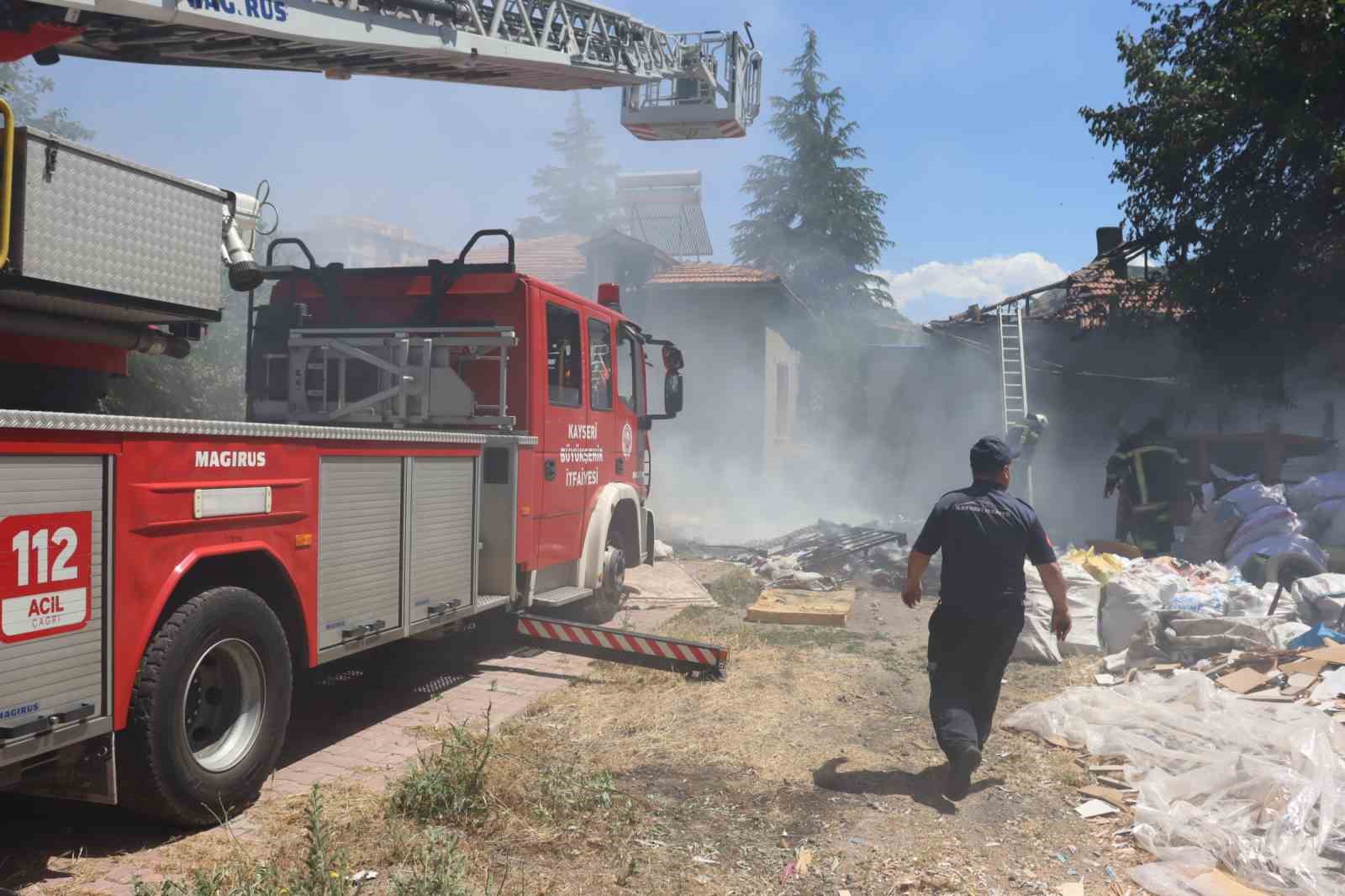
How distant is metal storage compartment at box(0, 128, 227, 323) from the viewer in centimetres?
336

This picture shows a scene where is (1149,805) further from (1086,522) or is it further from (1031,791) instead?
(1086,522)

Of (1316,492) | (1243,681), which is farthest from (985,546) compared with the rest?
(1316,492)

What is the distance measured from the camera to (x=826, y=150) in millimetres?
37281

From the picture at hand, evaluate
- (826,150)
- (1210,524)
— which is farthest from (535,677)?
(826,150)

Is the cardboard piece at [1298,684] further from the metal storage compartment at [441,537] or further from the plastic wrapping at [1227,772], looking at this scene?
the metal storage compartment at [441,537]

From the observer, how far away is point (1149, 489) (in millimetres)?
12422

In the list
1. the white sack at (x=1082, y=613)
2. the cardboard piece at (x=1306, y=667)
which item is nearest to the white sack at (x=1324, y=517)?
the white sack at (x=1082, y=613)

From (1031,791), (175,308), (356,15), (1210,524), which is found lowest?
(1031,791)

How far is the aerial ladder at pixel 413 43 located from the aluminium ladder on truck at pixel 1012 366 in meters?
8.18

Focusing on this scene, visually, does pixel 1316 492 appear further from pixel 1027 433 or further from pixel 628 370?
pixel 628 370

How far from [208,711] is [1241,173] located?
1399 centimetres

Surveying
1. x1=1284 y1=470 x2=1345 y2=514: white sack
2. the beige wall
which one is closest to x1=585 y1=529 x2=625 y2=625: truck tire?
x1=1284 y1=470 x2=1345 y2=514: white sack

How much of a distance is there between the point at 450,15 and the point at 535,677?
4.75m

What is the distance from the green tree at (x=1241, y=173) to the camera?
37.9 ft
